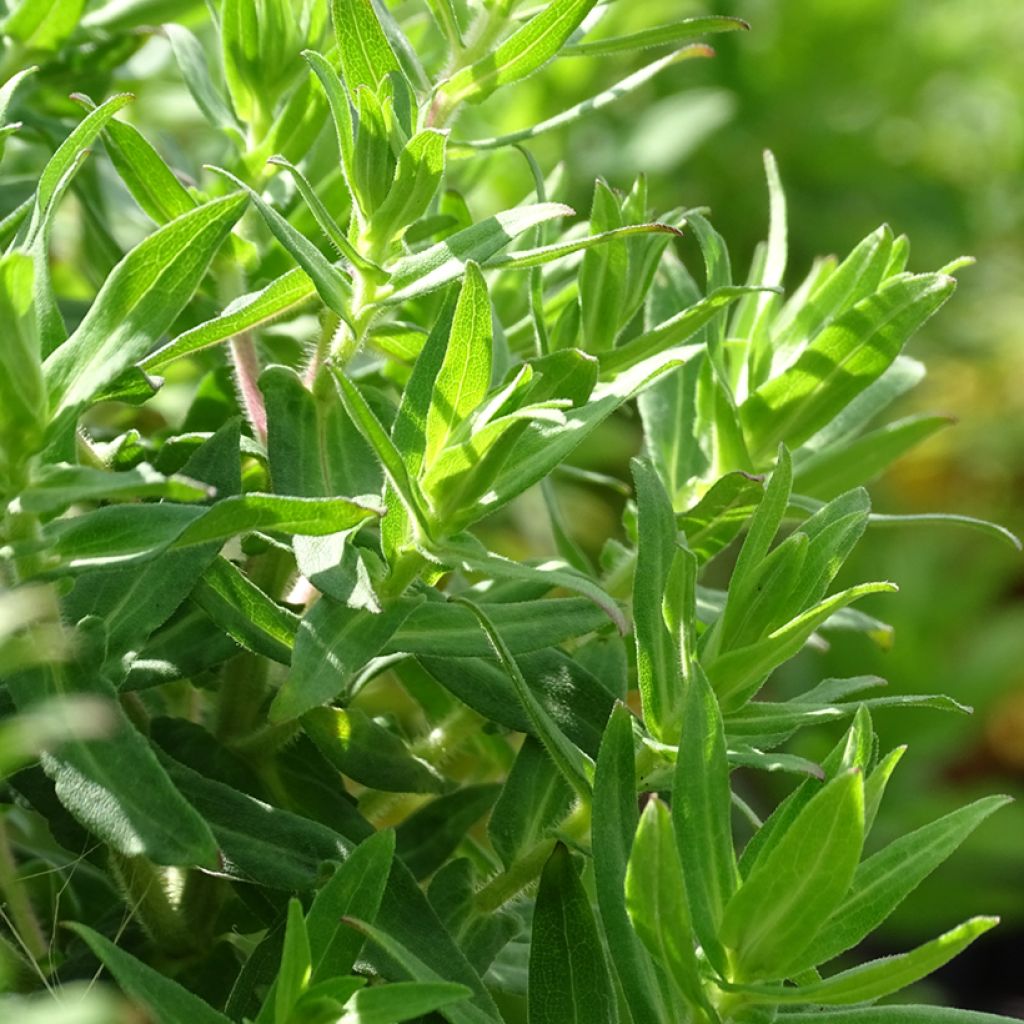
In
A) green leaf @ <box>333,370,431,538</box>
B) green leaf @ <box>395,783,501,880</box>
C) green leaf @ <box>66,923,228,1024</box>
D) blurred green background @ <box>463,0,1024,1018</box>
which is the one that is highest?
green leaf @ <box>333,370,431,538</box>

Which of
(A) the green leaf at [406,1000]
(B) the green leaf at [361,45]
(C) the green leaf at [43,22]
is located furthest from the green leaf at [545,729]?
(C) the green leaf at [43,22]

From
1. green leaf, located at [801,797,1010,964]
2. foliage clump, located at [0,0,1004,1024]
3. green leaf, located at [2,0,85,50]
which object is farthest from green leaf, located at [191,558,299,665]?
green leaf, located at [2,0,85,50]

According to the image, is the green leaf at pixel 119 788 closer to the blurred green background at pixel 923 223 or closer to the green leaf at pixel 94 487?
the green leaf at pixel 94 487

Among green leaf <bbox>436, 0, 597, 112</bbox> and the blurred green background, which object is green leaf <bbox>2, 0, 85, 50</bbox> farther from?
the blurred green background

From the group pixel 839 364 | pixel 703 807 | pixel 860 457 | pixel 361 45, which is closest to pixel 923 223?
pixel 860 457

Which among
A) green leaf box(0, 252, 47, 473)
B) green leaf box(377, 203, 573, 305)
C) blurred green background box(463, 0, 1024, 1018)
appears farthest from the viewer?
blurred green background box(463, 0, 1024, 1018)
